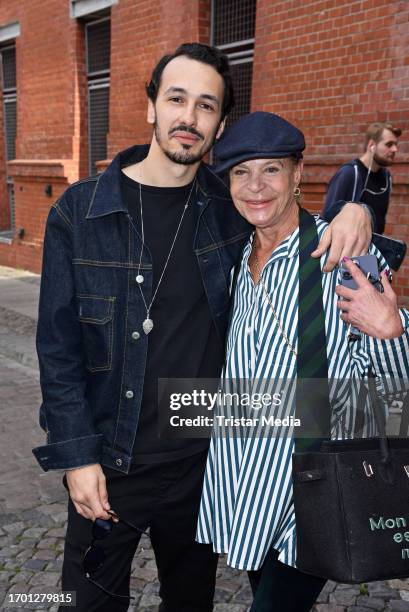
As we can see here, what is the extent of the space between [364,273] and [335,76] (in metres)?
4.86

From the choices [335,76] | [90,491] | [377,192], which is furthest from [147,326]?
[335,76]

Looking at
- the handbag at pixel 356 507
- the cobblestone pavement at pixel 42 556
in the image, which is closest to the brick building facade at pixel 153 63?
the cobblestone pavement at pixel 42 556

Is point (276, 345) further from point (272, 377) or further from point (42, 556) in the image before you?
point (42, 556)

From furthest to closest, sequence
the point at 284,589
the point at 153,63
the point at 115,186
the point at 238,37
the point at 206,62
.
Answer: the point at 153,63, the point at 238,37, the point at 206,62, the point at 115,186, the point at 284,589

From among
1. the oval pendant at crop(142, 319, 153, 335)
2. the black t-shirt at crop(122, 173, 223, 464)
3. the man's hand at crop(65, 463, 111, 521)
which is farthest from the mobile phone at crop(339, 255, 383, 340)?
the man's hand at crop(65, 463, 111, 521)

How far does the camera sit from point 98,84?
10781 millimetres

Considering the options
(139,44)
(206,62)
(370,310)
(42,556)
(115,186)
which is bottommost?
(42,556)

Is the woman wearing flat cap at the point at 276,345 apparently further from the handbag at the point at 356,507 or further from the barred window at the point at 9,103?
the barred window at the point at 9,103

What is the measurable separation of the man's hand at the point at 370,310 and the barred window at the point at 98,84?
943 centimetres

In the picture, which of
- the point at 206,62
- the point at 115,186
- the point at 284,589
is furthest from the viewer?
the point at 206,62

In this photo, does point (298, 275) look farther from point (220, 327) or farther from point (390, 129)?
point (390, 129)

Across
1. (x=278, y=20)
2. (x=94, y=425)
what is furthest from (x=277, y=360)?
(x=278, y=20)

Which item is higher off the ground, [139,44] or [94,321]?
[139,44]

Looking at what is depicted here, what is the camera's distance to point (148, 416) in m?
2.30
